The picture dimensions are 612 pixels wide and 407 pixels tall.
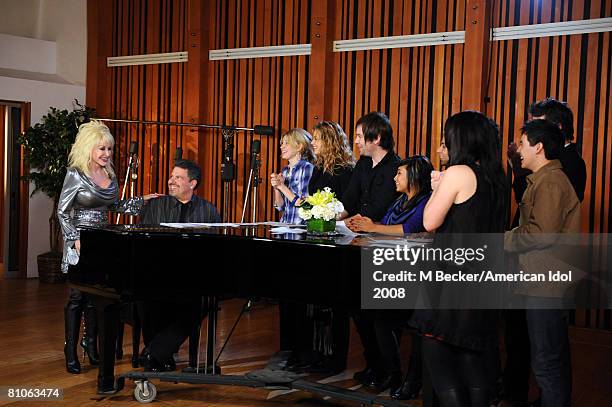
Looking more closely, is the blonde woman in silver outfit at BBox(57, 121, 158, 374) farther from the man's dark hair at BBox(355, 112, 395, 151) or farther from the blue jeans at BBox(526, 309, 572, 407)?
the blue jeans at BBox(526, 309, 572, 407)

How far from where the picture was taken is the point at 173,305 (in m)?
4.96

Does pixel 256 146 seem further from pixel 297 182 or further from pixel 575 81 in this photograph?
pixel 575 81

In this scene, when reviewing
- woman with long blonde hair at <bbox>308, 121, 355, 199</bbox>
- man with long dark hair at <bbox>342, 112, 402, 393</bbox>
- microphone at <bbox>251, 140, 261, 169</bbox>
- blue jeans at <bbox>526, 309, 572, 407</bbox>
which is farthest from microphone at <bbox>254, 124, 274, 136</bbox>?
blue jeans at <bbox>526, 309, 572, 407</bbox>

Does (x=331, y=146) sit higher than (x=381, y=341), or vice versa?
(x=331, y=146)

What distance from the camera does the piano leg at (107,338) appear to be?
4.42 meters

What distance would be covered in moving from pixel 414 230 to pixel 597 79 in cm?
315

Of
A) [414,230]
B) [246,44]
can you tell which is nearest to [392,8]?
[246,44]

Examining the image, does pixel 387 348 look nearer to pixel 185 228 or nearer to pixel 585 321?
pixel 185 228

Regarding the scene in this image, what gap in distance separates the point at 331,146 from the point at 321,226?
1336 mm

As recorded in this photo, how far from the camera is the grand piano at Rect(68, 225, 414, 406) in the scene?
3.80 m

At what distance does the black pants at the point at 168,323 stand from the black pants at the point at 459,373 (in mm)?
2094

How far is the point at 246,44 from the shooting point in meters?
8.62

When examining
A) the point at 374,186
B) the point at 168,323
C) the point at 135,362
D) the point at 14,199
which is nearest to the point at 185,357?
the point at 135,362

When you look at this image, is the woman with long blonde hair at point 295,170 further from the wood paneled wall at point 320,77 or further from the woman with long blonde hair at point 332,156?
the wood paneled wall at point 320,77
